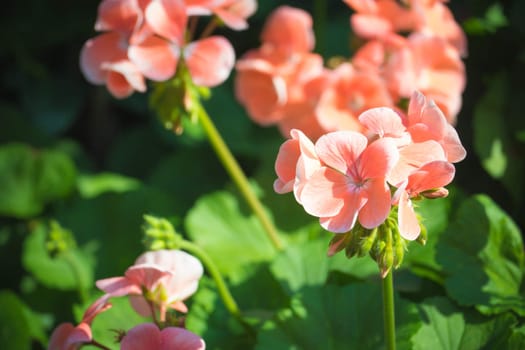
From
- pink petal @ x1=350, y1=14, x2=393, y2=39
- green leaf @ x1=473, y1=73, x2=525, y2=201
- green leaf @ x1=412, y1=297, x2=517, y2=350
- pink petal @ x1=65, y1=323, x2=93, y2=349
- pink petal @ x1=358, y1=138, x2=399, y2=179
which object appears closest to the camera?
pink petal @ x1=358, y1=138, x2=399, y2=179

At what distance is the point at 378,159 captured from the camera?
2.81 ft

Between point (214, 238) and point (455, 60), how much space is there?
1.91 ft

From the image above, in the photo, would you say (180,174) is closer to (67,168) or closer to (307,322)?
(67,168)

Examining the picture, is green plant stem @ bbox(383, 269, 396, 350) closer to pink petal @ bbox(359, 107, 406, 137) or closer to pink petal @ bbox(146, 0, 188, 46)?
pink petal @ bbox(359, 107, 406, 137)

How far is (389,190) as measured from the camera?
0.86 meters

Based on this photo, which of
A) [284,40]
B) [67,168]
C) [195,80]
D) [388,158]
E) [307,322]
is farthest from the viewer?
[67,168]

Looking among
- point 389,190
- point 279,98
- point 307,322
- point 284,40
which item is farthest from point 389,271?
point 284,40

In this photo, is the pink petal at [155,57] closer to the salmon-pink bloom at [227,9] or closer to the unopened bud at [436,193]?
the salmon-pink bloom at [227,9]

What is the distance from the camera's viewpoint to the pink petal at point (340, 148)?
87 centimetres

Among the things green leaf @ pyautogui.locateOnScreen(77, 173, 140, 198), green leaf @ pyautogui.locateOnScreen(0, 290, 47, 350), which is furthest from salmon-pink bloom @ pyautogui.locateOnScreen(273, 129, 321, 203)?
green leaf @ pyautogui.locateOnScreen(77, 173, 140, 198)

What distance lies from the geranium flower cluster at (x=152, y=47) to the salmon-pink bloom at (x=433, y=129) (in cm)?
45

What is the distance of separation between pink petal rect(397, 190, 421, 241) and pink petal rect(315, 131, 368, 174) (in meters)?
0.07

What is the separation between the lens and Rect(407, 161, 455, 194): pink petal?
0.85 meters

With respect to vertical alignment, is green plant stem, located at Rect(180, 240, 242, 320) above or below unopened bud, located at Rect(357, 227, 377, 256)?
below
